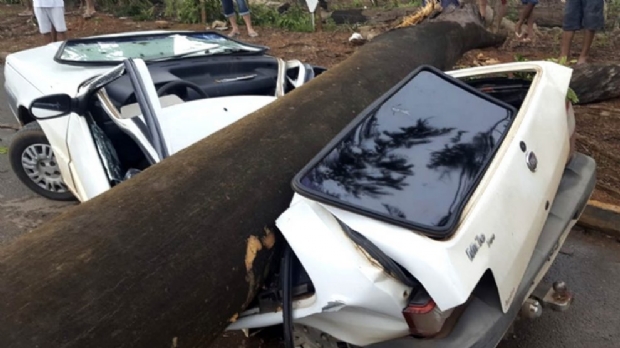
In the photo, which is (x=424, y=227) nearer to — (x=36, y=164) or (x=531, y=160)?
(x=531, y=160)

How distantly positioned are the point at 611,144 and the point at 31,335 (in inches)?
169

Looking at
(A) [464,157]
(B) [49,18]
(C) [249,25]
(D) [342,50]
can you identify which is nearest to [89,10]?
(B) [49,18]

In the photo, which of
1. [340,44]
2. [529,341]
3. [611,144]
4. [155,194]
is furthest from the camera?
[340,44]

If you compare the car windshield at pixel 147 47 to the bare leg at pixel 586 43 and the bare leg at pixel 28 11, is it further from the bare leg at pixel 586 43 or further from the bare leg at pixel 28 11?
the bare leg at pixel 28 11

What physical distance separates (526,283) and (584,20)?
15.6 ft

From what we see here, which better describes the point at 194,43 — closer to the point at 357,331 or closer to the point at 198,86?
the point at 198,86

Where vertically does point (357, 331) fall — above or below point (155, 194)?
below

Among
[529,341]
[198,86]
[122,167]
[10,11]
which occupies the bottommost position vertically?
[10,11]

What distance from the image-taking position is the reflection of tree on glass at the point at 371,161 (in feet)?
8.02

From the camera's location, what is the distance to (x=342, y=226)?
90.4 inches

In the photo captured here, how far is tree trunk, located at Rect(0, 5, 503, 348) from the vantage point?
6.68ft

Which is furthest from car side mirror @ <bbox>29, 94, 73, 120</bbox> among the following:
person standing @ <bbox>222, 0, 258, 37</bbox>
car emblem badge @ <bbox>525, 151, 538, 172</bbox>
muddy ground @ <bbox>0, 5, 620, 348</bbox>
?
person standing @ <bbox>222, 0, 258, 37</bbox>

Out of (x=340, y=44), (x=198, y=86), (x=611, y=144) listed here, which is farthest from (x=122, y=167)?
(x=340, y=44)

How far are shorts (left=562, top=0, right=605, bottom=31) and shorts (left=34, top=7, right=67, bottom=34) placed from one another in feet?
19.8
